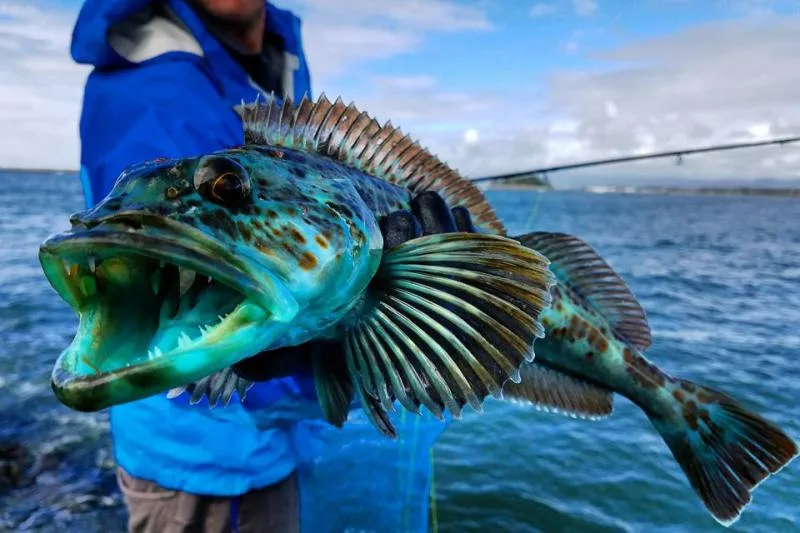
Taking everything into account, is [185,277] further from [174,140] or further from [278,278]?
[174,140]

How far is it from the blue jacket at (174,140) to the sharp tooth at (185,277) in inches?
54.7

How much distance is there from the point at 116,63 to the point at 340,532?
305 cm

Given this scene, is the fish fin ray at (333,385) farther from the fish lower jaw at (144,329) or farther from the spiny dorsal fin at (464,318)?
the fish lower jaw at (144,329)

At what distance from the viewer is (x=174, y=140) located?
307cm

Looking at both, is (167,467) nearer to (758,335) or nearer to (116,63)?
(116,63)

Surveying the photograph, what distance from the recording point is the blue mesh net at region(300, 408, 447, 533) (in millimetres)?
4074

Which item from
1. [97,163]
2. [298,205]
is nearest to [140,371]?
[298,205]

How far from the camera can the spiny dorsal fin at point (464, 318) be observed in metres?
2.11

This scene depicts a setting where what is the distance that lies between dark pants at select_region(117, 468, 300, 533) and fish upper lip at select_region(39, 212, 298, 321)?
222 centimetres

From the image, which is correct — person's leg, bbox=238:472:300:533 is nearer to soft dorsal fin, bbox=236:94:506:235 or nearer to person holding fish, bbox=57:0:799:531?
person holding fish, bbox=57:0:799:531

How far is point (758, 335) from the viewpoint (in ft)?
53.2

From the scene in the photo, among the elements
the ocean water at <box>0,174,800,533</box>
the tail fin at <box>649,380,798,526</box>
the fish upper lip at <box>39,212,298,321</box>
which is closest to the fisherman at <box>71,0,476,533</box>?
the fish upper lip at <box>39,212,298,321</box>

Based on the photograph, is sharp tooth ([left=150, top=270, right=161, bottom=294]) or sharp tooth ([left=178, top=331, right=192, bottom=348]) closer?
sharp tooth ([left=178, top=331, right=192, bottom=348])

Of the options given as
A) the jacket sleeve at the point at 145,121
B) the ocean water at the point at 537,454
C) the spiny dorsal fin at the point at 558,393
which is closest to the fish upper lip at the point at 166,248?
the jacket sleeve at the point at 145,121
